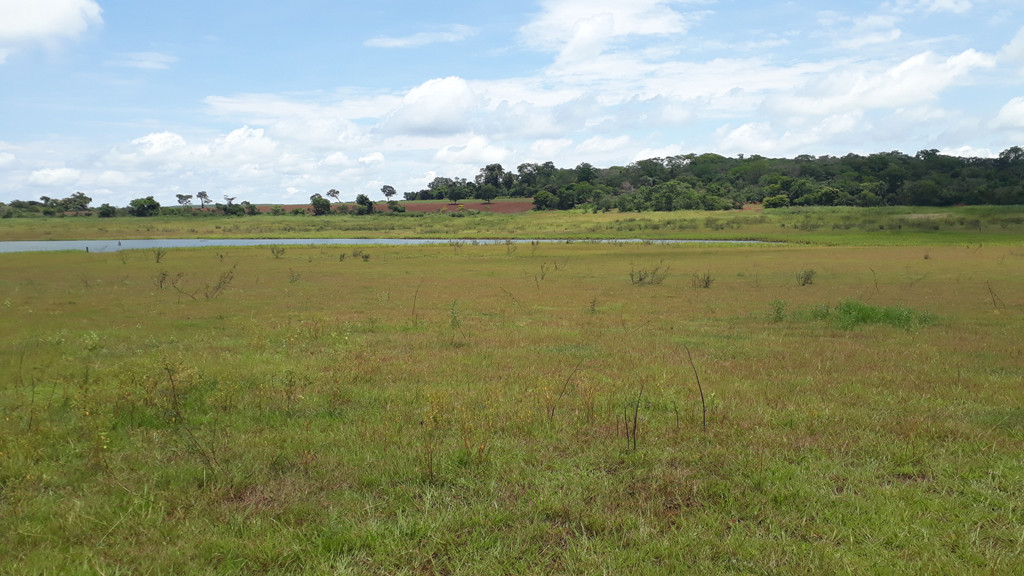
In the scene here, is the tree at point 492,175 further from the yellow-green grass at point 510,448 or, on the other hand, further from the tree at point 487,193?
the yellow-green grass at point 510,448

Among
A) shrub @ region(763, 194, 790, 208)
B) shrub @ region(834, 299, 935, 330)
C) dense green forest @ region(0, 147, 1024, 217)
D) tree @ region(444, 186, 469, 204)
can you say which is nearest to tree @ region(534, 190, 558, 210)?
dense green forest @ region(0, 147, 1024, 217)

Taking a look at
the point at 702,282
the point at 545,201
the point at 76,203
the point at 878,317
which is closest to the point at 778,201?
the point at 545,201

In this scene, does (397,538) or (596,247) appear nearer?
(397,538)

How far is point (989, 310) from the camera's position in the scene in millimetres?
18688

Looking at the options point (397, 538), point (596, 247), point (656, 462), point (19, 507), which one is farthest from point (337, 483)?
point (596, 247)

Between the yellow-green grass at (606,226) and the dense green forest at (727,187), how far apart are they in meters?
10.1

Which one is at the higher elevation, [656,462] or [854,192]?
[854,192]

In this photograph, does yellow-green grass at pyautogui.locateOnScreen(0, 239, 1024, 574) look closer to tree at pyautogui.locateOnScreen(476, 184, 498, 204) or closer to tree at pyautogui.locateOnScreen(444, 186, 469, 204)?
tree at pyautogui.locateOnScreen(476, 184, 498, 204)

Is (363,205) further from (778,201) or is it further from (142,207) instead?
(778,201)

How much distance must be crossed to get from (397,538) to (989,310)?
2046 cm

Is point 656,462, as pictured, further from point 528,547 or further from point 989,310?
point 989,310

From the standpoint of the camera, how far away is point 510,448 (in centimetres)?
725

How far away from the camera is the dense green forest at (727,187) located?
116 metres

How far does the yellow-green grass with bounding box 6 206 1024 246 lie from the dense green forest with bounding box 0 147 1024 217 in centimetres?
1014
